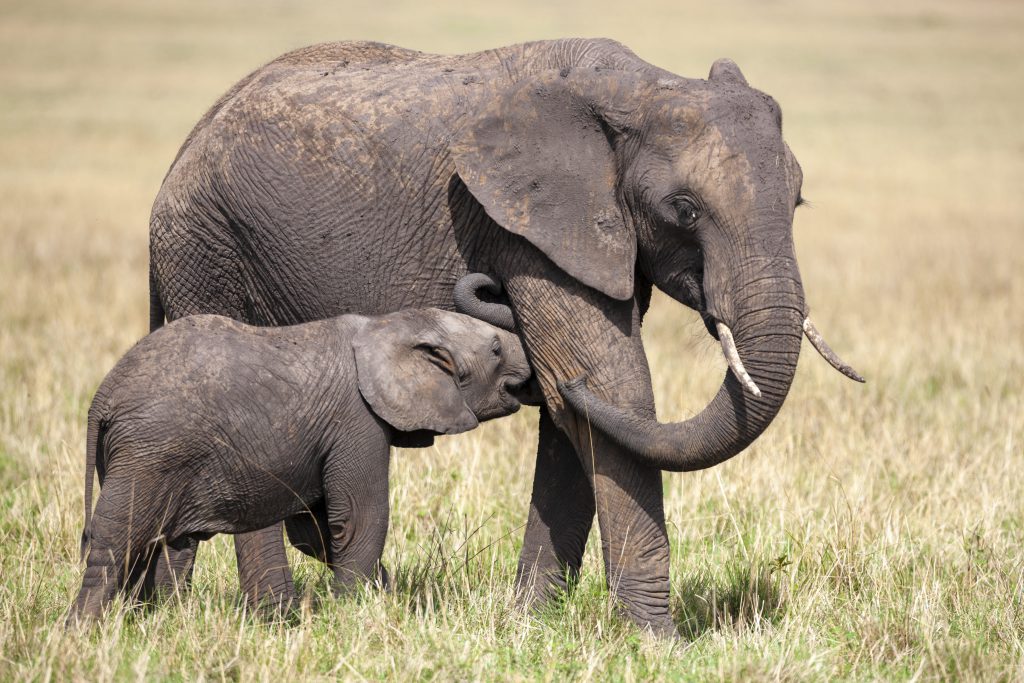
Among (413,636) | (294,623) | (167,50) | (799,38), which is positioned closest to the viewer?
(413,636)

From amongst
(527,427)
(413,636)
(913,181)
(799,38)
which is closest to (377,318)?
(413,636)

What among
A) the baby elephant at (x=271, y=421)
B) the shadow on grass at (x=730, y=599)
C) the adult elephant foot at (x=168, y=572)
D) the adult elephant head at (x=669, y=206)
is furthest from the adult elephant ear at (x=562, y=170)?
the adult elephant foot at (x=168, y=572)

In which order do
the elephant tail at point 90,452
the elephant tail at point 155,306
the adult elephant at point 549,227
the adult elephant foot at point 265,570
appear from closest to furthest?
1. the adult elephant at point 549,227
2. the elephant tail at point 90,452
3. the adult elephant foot at point 265,570
4. the elephant tail at point 155,306

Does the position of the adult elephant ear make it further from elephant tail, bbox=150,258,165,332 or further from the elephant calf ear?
elephant tail, bbox=150,258,165,332

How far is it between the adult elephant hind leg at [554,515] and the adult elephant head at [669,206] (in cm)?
67

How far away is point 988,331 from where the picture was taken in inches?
486

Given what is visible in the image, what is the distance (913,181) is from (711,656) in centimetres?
2468

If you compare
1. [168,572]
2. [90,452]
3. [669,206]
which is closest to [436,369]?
[669,206]

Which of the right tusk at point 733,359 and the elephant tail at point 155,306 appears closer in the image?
the right tusk at point 733,359

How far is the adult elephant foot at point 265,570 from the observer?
19.4 feet

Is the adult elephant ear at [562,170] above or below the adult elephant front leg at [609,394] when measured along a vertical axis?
above

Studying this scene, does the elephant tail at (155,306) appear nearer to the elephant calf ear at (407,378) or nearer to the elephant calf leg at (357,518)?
the elephant calf ear at (407,378)

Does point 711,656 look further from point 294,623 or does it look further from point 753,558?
point 294,623

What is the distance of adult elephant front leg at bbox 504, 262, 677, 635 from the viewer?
5242mm
